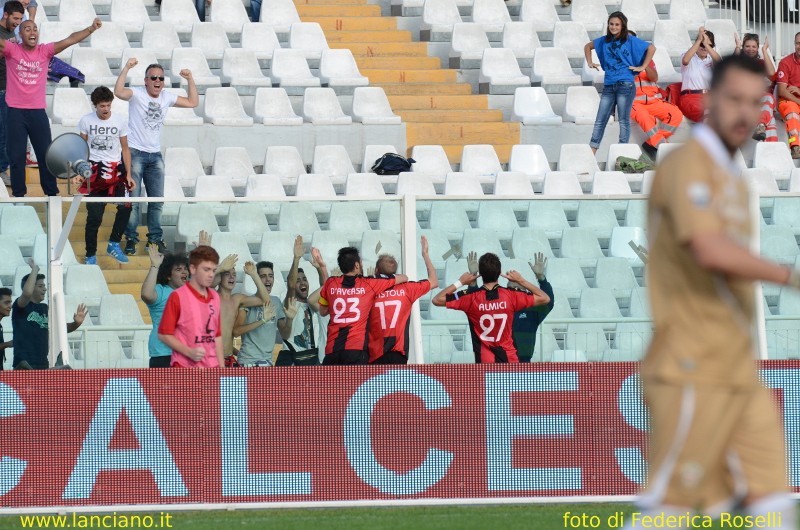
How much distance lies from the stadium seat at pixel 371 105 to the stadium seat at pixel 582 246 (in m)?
4.90

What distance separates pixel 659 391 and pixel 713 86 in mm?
943

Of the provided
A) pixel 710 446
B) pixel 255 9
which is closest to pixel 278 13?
pixel 255 9

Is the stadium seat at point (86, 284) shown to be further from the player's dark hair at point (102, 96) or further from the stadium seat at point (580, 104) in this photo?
the stadium seat at point (580, 104)

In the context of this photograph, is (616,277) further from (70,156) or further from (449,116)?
(449,116)

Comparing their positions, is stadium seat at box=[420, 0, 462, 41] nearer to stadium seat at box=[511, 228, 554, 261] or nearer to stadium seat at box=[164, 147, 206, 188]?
stadium seat at box=[164, 147, 206, 188]

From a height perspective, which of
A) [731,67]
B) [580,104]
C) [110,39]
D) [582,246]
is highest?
[110,39]

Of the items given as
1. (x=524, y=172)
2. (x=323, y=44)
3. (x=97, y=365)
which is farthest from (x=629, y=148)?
(x=97, y=365)

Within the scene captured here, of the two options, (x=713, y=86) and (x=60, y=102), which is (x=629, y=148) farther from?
(x=713, y=86)

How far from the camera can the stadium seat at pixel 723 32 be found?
16938mm

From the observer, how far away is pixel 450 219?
10.2 meters

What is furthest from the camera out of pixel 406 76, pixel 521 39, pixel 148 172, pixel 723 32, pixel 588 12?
pixel 588 12

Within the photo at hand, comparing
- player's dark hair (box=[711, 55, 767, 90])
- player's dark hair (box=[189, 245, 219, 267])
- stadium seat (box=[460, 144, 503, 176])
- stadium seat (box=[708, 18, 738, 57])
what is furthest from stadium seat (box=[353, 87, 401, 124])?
player's dark hair (box=[711, 55, 767, 90])

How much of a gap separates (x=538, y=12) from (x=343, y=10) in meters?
2.40

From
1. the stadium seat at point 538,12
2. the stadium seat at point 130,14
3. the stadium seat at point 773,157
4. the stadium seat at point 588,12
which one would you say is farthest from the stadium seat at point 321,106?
the stadium seat at point 773,157
